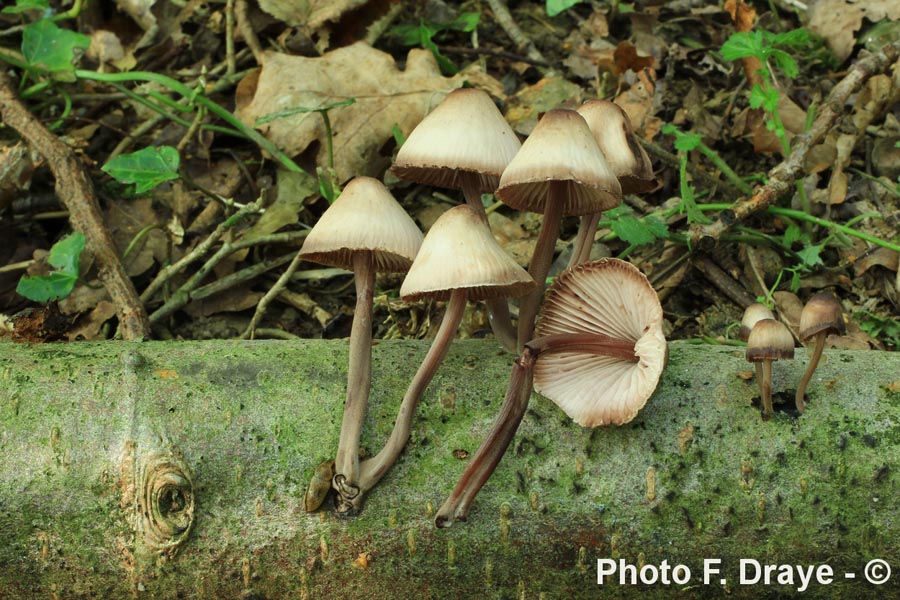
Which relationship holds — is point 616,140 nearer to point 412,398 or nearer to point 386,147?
point 412,398

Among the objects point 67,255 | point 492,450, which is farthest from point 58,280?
point 492,450

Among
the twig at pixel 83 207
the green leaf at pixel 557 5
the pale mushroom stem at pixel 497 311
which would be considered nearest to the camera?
the pale mushroom stem at pixel 497 311

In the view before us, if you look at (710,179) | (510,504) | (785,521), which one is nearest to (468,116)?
(510,504)

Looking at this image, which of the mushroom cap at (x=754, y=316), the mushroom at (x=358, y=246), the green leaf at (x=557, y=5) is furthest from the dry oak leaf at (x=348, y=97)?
the mushroom cap at (x=754, y=316)

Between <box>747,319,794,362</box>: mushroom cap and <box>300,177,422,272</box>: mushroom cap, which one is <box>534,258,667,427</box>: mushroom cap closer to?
<box>747,319,794,362</box>: mushroom cap

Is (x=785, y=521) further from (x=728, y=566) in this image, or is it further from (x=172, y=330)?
(x=172, y=330)

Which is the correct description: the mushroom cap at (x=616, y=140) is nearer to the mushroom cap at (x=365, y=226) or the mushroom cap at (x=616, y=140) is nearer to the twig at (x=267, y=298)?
the mushroom cap at (x=365, y=226)
